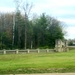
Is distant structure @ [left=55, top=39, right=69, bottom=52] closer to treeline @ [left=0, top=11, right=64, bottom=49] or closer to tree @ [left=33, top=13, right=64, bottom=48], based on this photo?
treeline @ [left=0, top=11, right=64, bottom=49]

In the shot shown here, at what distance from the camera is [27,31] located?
→ 251 feet

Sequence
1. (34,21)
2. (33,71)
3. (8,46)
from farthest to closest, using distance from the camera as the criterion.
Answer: (34,21), (8,46), (33,71)

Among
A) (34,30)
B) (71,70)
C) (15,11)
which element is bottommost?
(71,70)

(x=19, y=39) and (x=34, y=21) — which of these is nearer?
(x=19, y=39)

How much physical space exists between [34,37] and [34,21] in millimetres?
5465

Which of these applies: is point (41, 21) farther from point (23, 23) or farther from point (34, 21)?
point (23, 23)

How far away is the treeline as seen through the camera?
73.8 m

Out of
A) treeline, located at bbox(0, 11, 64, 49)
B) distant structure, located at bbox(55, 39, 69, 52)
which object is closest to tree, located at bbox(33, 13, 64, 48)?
treeline, located at bbox(0, 11, 64, 49)

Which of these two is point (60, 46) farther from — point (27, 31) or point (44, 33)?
point (44, 33)

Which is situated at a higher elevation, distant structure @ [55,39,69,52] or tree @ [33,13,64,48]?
tree @ [33,13,64,48]

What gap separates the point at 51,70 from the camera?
1694 cm

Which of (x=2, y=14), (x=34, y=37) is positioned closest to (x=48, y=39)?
(x=34, y=37)

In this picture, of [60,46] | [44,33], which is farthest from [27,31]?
[60,46]

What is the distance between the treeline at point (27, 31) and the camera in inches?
2906
